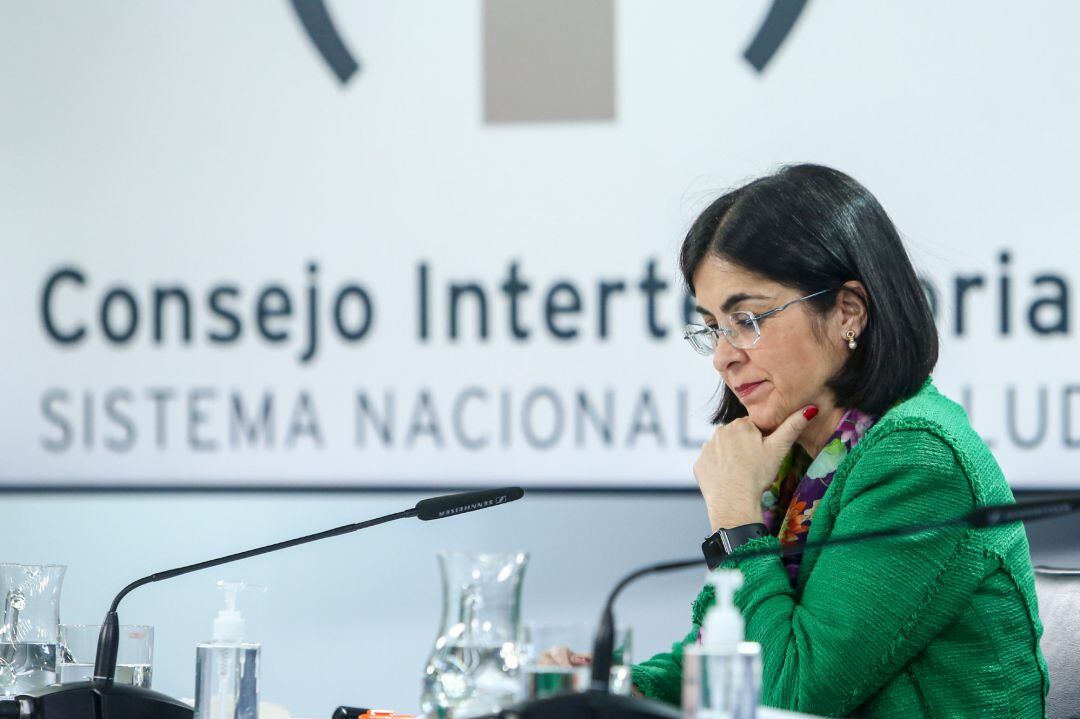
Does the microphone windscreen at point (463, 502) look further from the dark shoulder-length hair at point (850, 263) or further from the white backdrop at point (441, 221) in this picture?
the white backdrop at point (441, 221)

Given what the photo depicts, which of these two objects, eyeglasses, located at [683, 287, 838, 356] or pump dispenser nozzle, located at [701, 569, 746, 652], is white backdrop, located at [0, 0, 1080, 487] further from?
pump dispenser nozzle, located at [701, 569, 746, 652]

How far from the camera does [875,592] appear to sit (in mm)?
1499

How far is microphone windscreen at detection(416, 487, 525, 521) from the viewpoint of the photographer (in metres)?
1.39

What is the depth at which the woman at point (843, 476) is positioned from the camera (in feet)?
4.98

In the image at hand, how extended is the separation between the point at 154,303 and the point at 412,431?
63 cm

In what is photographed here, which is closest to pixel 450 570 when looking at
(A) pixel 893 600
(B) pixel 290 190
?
(A) pixel 893 600

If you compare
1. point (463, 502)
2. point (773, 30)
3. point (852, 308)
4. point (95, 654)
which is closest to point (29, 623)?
point (95, 654)

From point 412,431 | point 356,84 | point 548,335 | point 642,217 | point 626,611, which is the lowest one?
point 626,611

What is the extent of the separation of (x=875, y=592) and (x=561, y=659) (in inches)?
21.1

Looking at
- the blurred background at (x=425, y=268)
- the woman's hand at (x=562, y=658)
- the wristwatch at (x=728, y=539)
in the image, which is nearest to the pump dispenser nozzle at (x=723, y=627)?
the woman's hand at (x=562, y=658)

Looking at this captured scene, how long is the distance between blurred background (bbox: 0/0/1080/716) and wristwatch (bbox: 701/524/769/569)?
36.8 inches

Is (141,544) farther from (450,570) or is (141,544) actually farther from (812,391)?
(450,570)

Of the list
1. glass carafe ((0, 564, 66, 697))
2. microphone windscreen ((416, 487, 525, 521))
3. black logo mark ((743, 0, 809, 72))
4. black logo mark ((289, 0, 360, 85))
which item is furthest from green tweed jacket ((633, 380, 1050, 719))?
black logo mark ((289, 0, 360, 85))

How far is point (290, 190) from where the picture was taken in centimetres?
279
